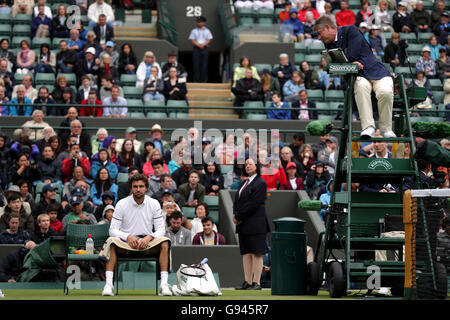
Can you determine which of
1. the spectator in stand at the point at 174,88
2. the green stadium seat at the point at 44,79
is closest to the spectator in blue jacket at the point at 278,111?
the spectator in stand at the point at 174,88

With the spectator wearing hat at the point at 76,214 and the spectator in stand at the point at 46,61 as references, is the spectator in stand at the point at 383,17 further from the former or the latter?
the spectator wearing hat at the point at 76,214

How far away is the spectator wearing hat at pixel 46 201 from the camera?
15461 mm

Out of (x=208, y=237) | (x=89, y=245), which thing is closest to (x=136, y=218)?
(x=89, y=245)

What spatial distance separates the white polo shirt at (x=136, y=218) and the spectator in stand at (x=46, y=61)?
10295 millimetres

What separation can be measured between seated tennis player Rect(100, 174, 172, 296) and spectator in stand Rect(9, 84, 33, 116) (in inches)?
346

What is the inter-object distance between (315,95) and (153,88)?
3.84 meters

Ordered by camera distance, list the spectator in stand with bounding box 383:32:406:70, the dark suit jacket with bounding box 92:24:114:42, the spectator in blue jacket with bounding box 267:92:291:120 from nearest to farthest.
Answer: the spectator in blue jacket with bounding box 267:92:291:120 → the dark suit jacket with bounding box 92:24:114:42 → the spectator in stand with bounding box 383:32:406:70

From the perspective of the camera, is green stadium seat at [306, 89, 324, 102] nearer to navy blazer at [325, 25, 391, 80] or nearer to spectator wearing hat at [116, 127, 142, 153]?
spectator wearing hat at [116, 127, 142, 153]

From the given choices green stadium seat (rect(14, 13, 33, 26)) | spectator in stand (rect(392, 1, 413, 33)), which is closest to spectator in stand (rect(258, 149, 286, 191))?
green stadium seat (rect(14, 13, 33, 26))

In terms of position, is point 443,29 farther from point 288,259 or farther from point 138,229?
point 138,229

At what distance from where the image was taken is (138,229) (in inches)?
443

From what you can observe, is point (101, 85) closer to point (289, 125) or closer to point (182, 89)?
point (182, 89)

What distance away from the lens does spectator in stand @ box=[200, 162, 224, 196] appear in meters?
17.2
